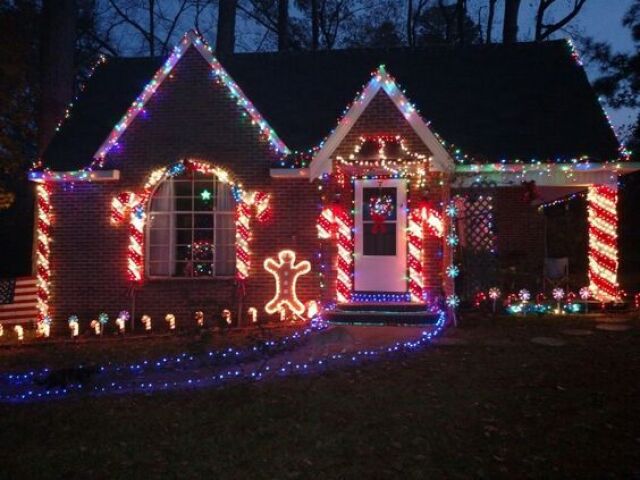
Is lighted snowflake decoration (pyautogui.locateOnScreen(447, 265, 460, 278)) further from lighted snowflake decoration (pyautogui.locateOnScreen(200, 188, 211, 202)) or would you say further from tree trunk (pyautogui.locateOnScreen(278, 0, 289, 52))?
tree trunk (pyautogui.locateOnScreen(278, 0, 289, 52))

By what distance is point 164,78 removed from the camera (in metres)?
11.9

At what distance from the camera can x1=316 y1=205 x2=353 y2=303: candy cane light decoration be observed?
36.8ft

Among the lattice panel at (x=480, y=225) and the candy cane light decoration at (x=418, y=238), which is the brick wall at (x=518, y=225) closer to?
the lattice panel at (x=480, y=225)

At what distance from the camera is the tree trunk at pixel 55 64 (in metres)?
15.1

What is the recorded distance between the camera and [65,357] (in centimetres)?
953

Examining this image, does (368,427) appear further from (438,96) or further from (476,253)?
(438,96)

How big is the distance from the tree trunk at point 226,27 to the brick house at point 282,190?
9374mm

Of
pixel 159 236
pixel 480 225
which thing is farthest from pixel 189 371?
pixel 480 225

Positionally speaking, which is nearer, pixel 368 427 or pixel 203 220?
pixel 368 427

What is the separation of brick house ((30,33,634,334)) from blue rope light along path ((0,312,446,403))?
2.34m

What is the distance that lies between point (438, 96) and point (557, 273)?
14.3ft

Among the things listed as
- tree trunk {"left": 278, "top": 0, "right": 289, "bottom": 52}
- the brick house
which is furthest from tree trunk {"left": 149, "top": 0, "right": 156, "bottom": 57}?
the brick house

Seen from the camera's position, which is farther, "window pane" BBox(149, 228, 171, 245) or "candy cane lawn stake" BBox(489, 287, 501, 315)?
"window pane" BBox(149, 228, 171, 245)

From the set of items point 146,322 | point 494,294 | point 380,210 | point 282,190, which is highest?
point 282,190
